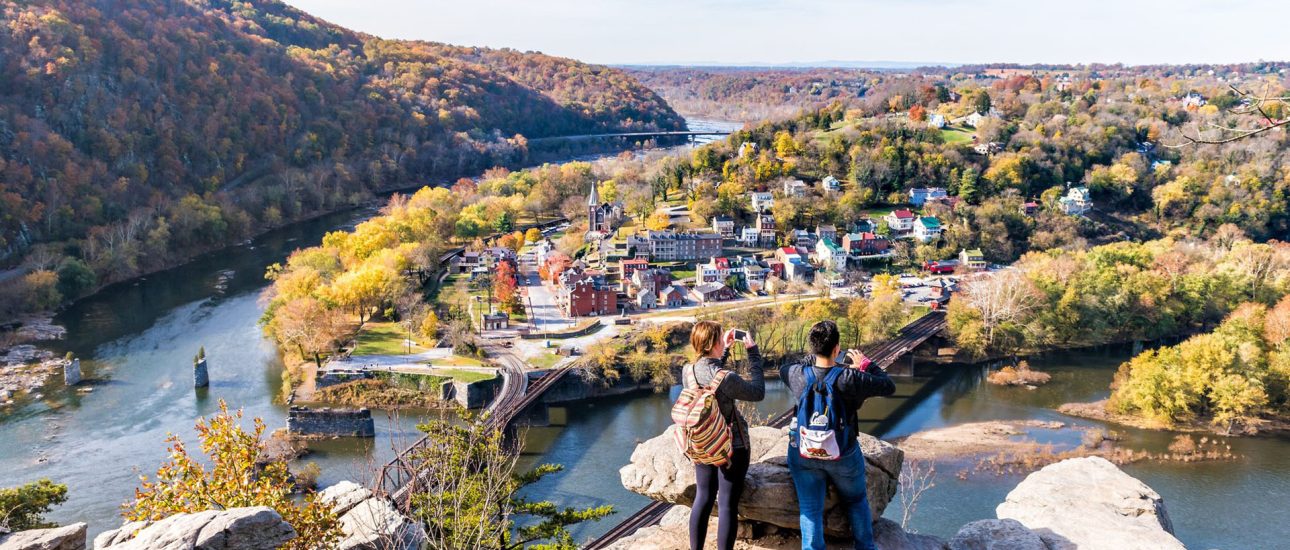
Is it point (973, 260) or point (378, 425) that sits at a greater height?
point (973, 260)

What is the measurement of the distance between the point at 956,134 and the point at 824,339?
4205 cm

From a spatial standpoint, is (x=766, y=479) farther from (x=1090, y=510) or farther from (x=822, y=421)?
(x=1090, y=510)

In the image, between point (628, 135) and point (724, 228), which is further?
point (628, 135)

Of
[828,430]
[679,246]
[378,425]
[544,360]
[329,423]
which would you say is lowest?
[378,425]

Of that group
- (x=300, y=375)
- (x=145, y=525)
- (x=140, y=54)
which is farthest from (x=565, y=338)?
(x=140, y=54)

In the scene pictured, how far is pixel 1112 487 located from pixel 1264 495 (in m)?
10.3

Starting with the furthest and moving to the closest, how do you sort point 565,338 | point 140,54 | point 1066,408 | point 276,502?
point 140,54
point 565,338
point 1066,408
point 276,502

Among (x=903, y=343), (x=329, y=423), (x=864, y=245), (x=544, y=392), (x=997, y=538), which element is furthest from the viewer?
(x=864, y=245)

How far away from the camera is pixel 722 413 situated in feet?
13.5

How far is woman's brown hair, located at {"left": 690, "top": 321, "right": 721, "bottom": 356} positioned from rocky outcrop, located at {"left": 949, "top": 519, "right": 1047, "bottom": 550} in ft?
7.55

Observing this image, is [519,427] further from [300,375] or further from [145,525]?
[145,525]

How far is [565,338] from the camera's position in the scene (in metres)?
21.8

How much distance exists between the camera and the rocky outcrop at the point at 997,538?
5.32m

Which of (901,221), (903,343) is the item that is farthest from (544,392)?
(901,221)
